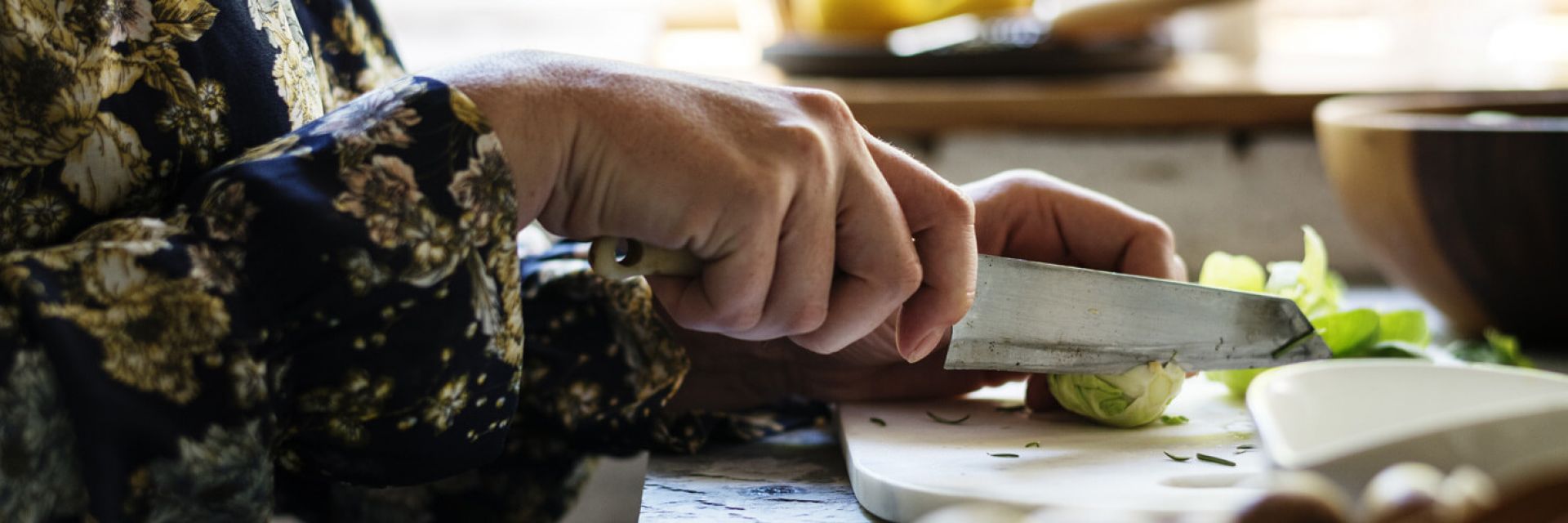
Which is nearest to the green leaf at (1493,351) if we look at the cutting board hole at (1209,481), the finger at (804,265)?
the cutting board hole at (1209,481)

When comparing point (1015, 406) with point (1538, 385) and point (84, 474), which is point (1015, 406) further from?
point (84, 474)

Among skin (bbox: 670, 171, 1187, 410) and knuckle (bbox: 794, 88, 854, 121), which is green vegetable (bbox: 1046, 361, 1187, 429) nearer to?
skin (bbox: 670, 171, 1187, 410)

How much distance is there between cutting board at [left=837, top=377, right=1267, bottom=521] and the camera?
2.34 feet

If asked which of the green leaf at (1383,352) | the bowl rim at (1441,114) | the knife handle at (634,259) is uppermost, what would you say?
the knife handle at (634,259)

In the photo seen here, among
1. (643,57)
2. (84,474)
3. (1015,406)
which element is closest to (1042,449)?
(1015,406)

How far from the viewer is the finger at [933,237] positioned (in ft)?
2.37

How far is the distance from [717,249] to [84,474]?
316 millimetres

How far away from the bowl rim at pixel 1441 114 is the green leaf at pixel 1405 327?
165mm

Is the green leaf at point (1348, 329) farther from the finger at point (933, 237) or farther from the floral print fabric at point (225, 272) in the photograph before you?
the floral print fabric at point (225, 272)

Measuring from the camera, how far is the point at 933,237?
73cm

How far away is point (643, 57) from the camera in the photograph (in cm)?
240

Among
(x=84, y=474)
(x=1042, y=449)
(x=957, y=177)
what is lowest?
(x=957, y=177)

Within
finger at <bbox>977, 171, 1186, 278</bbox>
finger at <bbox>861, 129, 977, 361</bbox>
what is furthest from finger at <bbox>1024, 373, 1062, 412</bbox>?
finger at <bbox>861, 129, 977, 361</bbox>

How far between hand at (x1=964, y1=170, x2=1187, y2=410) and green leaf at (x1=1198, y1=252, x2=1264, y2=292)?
0.11 metres
